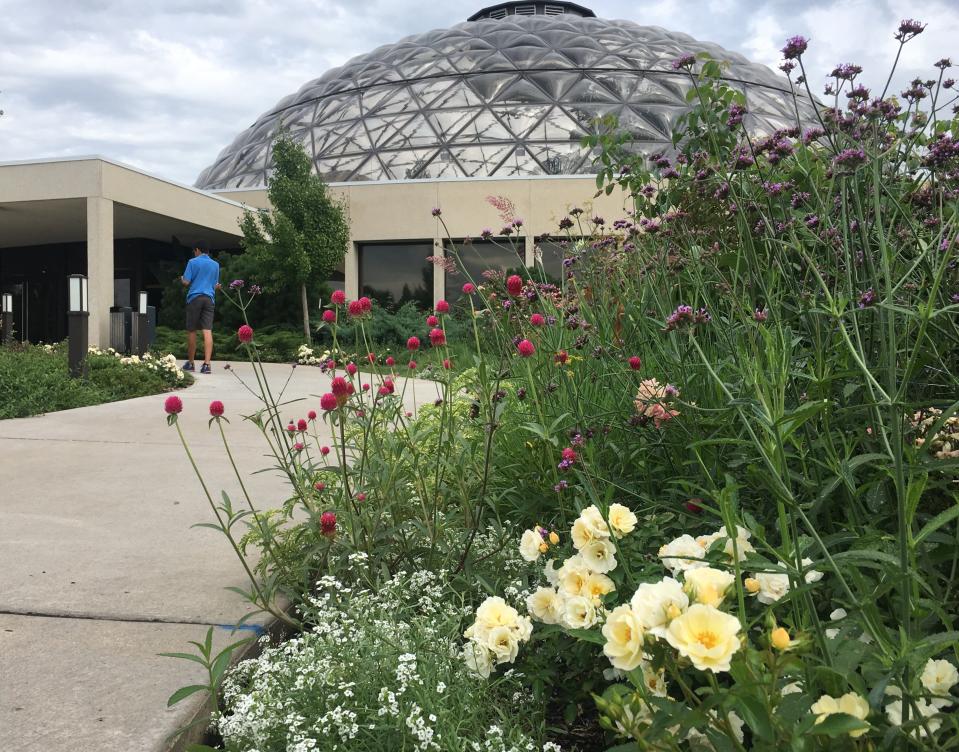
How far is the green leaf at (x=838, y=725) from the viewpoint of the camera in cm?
96

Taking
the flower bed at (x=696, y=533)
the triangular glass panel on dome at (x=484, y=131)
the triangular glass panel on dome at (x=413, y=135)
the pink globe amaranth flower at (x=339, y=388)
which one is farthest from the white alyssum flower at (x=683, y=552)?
the triangular glass panel on dome at (x=413, y=135)

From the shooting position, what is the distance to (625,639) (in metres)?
1.12

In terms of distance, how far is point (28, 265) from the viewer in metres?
25.2

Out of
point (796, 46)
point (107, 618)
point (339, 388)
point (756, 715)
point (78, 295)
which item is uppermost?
point (796, 46)

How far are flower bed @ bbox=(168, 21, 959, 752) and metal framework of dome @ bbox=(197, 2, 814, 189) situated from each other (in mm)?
19901

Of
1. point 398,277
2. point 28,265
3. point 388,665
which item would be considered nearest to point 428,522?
point 388,665

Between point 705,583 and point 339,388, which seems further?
point 339,388

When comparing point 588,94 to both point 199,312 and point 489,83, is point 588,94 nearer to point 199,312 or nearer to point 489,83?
point 489,83

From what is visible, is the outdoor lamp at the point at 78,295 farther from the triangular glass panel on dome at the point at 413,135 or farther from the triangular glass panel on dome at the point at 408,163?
the triangular glass panel on dome at the point at 413,135

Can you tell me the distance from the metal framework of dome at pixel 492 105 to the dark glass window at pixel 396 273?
2376 mm

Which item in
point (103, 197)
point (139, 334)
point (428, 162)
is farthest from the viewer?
point (428, 162)

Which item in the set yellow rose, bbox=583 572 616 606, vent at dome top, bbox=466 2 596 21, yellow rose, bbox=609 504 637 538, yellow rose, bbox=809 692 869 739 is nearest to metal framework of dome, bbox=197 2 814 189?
vent at dome top, bbox=466 2 596 21

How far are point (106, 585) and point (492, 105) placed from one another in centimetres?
Result: 2389

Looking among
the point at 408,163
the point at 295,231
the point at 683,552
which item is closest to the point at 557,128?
the point at 408,163
